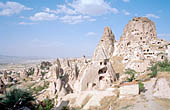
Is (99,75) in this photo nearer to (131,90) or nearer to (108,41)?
(131,90)

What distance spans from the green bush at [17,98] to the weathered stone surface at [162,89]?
11842mm

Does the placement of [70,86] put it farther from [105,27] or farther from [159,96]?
[105,27]

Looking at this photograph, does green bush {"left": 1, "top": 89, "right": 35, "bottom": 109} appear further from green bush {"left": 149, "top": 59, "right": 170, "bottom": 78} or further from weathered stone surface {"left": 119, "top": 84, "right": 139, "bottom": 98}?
green bush {"left": 149, "top": 59, "right": 170, "bottom": 78}

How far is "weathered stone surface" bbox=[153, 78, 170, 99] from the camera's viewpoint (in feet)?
37.9

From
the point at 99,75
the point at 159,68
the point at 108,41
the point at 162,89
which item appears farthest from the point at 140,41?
the point at 162,89

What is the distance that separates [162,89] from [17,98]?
1280 centimetres

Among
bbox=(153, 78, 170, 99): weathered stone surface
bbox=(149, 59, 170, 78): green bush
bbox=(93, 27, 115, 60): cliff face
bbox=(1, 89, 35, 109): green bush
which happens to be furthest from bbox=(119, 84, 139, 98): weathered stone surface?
bbox=(93, 27, 115, 60): cliff face

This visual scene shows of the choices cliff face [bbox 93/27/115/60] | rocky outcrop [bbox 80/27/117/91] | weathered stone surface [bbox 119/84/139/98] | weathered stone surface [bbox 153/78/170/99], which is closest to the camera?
weathered stone surface [bbox 153/78/170/99]

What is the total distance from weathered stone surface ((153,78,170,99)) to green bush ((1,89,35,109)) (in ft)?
38.9

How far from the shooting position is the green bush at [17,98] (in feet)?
41.7

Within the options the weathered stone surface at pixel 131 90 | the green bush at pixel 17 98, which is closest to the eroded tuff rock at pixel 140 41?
the weathered stone surface at pixel 131 90

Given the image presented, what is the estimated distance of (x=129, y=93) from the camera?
40.9 feet

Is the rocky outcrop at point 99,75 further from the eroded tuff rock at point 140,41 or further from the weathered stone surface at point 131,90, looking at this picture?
the eroded tuff rock at point 140,41

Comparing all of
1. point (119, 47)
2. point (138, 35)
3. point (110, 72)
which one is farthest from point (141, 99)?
point (138, 35)
